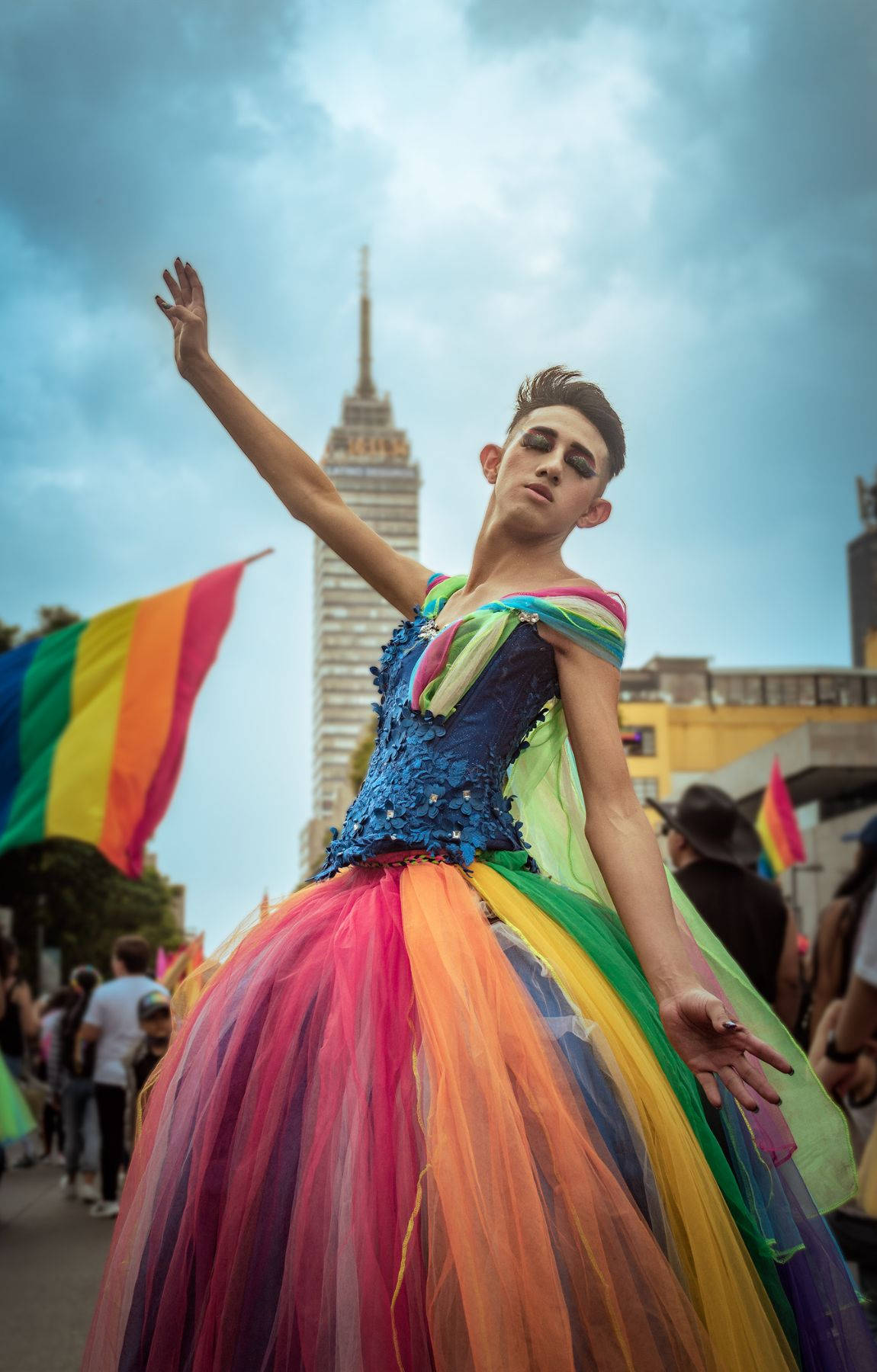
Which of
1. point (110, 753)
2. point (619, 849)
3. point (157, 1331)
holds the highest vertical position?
point (110, 753)

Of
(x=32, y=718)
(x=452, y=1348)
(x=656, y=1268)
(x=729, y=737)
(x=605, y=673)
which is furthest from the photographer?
(x=729, y=737)

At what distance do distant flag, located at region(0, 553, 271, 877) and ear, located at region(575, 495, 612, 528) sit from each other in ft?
25.1

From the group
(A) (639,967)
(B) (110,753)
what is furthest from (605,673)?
(B) (110,753)

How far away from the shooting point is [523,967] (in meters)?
2.48

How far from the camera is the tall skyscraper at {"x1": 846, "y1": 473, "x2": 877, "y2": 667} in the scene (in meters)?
81.7

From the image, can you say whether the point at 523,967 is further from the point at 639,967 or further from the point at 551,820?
the point at 551,820

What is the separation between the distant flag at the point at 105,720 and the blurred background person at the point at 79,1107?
1410 millimetres

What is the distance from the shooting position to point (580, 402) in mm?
3123

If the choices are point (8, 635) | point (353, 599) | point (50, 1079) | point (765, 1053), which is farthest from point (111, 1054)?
point (353, 599)

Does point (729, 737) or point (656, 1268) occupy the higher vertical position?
point (729, 737)

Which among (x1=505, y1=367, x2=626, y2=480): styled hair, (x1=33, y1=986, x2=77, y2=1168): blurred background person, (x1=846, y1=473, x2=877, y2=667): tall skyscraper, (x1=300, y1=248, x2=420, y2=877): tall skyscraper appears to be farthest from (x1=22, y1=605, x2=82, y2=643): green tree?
(x1=300, y1=248, x2=420, y2=877): tall skyscraper

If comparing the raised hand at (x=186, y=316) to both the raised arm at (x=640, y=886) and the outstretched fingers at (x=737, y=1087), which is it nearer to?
the raised arm at (x=640, y=886)

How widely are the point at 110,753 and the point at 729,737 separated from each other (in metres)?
50.7

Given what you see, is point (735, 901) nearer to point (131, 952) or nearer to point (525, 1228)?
point (525, 1228)
